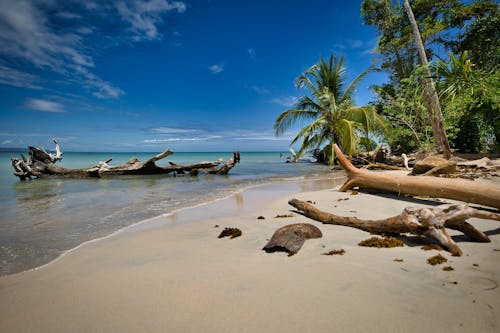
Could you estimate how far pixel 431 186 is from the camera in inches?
173

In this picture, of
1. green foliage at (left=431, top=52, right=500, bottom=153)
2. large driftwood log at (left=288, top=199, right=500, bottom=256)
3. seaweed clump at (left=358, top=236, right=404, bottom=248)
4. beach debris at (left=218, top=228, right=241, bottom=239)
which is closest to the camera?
large driftwood log at (left=288, top=199, right=500, bottom=256)

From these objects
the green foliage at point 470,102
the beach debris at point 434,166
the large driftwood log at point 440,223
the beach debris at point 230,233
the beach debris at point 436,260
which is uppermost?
the green foliage at point 470,102

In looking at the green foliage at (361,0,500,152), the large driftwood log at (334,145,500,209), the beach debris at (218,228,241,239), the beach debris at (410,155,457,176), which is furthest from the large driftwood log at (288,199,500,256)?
the green foliage at (361,0,500,152)

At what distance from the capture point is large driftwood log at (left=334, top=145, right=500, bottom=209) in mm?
3506

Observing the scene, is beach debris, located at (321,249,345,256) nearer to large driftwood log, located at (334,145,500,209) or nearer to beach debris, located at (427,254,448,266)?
beach debris, located at (427,254,448,266)

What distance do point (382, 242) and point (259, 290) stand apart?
5.12 ft

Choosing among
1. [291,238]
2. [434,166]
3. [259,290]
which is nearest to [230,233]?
[291,238]

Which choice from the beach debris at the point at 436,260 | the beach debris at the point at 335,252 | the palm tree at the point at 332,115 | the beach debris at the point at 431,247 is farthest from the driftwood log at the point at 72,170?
the beach debris at the point at 436,260

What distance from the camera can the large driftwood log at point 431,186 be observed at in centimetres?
351

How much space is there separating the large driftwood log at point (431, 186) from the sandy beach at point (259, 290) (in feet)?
1.93

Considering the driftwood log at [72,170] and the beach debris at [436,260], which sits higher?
the driftwood log at [72,170]

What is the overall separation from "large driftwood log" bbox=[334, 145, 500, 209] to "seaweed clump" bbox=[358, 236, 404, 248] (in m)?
1.98

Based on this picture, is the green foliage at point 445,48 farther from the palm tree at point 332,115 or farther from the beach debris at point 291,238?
the beach debris at point 291,238

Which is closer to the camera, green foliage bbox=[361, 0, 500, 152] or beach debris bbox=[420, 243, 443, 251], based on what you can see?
beach debris bbox=[420, 243, 443, 251]
